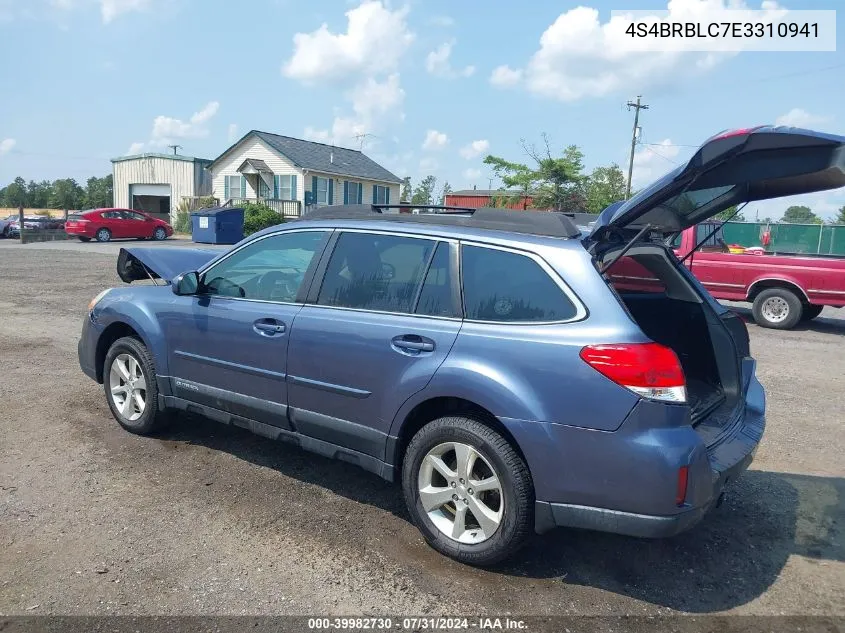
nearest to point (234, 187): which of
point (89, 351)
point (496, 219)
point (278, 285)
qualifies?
point (89, 351)

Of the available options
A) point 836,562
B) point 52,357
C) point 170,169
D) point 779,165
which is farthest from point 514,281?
point 170,169

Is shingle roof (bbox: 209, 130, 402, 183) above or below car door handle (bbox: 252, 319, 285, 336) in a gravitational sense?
above

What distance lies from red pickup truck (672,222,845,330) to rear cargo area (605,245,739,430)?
22.3 feet

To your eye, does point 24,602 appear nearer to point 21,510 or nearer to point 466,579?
point 21,510

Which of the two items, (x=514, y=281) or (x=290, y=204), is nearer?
(x=514, y=281)

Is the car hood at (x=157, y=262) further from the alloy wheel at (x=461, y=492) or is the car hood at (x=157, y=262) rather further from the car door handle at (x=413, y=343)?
the alloy wheel at (x=461, y=492)

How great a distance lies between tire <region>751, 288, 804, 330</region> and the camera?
1109 cm

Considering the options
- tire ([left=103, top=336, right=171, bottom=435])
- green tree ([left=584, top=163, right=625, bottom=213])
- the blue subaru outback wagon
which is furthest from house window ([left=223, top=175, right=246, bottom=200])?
the blue subaru outback wagon

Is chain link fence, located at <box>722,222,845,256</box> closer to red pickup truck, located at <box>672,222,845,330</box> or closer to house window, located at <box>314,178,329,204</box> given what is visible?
red pickup truck, located at <box>672,222,845,330</box>

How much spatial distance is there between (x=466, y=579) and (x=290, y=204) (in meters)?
35.5

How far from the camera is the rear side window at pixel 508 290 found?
322cm

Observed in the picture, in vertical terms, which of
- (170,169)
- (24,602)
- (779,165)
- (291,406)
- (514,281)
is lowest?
(24,602)

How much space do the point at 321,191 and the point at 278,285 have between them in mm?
35715

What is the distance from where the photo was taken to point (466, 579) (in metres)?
3.29
